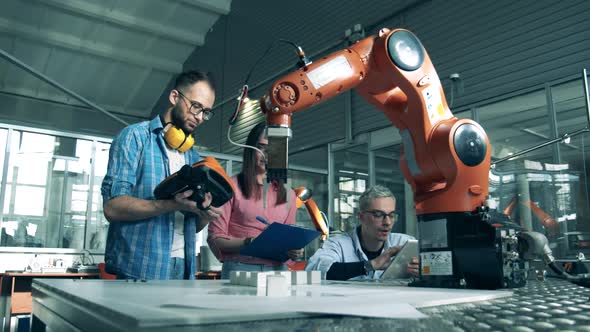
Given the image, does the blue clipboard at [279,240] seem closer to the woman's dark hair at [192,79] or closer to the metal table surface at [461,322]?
the woman's dark hair at [192,79]

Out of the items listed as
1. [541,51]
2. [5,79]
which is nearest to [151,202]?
[541,51]

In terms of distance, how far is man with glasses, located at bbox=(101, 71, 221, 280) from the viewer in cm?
138

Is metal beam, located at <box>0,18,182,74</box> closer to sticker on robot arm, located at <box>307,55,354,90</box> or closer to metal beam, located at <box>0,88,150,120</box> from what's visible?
metal beam, located at <box>0,88,150,120</box>

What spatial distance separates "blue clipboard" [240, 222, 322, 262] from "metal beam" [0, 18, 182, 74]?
26.5 feet

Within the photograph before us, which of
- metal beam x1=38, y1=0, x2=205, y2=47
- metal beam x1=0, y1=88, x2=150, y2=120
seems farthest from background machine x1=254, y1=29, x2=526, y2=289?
metal beam x1=0, y1=88, x2=150, y2=120

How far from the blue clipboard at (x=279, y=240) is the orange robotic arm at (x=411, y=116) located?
0.38 metres

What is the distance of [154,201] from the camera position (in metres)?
1.33

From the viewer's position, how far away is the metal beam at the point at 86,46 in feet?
25.3

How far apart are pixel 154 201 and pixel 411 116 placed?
2.54 ft

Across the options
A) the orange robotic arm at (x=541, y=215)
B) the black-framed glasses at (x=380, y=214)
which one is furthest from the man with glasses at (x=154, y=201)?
the orange robotic arm at (x=541, y=215)

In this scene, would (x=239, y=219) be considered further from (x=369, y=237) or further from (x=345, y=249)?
(x=369, y=237)

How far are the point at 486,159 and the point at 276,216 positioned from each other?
1.13 metres

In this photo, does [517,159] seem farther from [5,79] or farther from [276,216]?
[5,79]

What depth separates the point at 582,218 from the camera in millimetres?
3303
